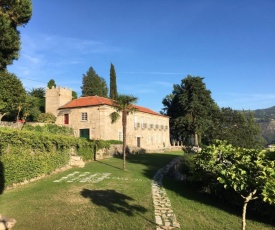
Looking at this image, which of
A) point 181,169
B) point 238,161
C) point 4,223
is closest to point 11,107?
point 181,169

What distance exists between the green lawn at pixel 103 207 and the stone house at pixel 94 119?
76.6 ft

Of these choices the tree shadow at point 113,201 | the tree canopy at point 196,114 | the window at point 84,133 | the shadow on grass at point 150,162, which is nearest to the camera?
the tree shadow at point 113,201

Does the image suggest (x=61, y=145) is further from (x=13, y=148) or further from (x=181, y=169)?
(x=181, y=169)

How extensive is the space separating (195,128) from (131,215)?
45.5 m

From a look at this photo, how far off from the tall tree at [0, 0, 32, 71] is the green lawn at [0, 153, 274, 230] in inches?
456

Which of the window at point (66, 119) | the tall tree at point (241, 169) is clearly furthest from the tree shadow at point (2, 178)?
the window at point (66, 119)

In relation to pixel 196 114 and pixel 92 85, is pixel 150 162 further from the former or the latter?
pixel 92 85

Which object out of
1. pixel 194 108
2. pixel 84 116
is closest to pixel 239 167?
pixel 84 116

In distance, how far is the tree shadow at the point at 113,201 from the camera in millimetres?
10328

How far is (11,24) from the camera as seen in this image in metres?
21.6

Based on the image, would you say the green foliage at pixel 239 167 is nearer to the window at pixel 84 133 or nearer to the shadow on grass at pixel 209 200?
the shadow on grass at pixel 209 200

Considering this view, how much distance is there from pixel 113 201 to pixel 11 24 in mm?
17483

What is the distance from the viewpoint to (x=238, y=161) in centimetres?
647

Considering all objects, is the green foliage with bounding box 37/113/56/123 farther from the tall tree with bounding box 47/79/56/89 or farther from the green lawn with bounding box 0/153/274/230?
the green lawn with bounding box 0/153/274/230
